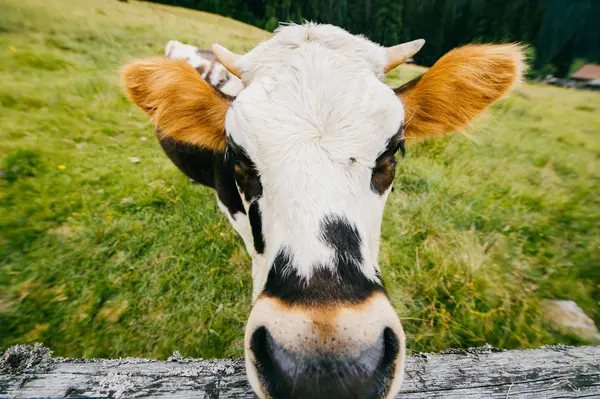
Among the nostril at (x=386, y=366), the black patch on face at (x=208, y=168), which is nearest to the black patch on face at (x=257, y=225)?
the nostril at (x=386, y=366)

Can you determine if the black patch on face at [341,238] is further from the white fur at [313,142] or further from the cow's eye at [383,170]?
the cow's eye at [383,170]

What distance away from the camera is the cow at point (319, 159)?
946mm

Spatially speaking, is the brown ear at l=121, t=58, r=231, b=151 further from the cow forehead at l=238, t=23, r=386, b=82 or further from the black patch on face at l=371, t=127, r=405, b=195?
the black patch on face at l=371, t=127, r=405, b=195

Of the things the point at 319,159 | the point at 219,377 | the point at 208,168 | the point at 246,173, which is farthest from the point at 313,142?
the point at 208,168

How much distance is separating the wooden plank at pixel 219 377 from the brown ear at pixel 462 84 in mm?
1346

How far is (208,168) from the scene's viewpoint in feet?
10.4

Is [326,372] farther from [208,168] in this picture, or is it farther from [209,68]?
[209,68]

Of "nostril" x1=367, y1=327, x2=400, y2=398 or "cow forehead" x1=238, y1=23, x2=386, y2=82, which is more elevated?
"cow forehead" x1=238, y1=23, x2=386, y2=82

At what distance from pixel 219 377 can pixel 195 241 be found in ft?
7.99

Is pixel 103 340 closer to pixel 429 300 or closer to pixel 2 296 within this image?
pixel 2 296

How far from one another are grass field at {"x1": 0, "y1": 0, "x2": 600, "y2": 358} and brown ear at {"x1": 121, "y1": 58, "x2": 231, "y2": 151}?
1646 mm

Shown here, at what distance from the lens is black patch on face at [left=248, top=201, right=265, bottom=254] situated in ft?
4.84

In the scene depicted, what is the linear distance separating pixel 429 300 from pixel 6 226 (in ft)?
15.0

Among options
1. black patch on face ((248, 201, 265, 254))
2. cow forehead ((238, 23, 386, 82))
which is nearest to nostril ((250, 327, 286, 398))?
black patch on face ((248, 201, 265, 254))
